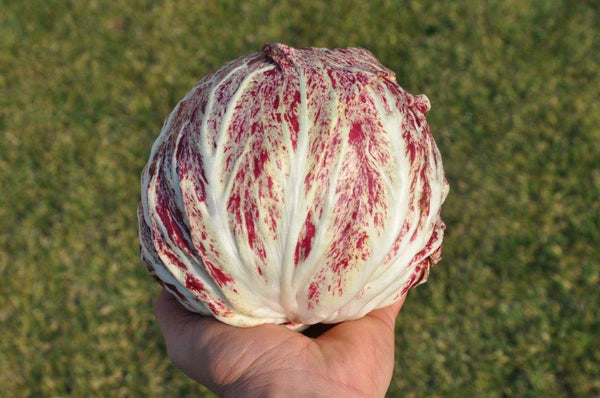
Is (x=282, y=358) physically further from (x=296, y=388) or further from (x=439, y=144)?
(x=439, y=144)

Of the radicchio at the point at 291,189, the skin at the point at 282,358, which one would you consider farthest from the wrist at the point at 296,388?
the radicchio at the point at 291,189

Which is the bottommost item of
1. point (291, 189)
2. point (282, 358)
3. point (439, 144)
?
point (439, 144)

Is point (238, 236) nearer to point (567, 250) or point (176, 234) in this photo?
point (176, 234)

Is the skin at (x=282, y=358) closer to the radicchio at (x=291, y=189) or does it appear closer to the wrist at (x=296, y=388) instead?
the wrist at (x=296, y=388)

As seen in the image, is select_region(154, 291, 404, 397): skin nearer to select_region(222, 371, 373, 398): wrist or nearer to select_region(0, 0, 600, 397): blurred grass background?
select_region(222, 371, 373, 398): wrist

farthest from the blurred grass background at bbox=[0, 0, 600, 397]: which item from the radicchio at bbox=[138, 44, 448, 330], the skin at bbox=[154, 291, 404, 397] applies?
the radicchio at bbox=[138, 44, 448, 330]

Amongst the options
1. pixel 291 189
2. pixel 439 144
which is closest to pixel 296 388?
pixel 291 189

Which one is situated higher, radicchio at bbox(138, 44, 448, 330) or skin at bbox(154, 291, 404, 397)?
radicchio at bbox(138, 44, 448, 330)
